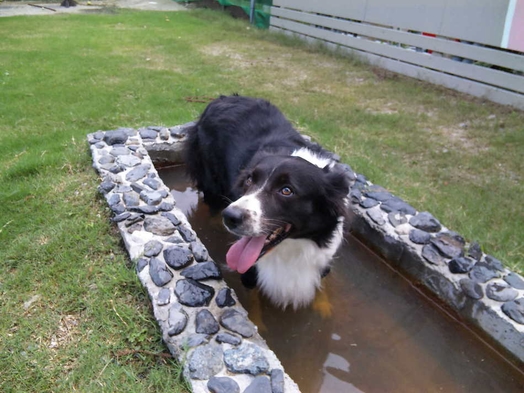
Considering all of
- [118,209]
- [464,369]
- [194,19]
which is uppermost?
[194,19]

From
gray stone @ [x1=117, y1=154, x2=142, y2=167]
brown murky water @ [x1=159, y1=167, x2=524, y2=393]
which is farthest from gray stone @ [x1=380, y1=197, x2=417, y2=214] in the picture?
gray stone @ [x1=117, y1=154, x2=142, y2=167]

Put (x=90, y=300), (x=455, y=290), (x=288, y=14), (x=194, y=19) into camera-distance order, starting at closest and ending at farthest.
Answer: (x=90, y=300) < (x=455, y=290) < (x=288, y=14) < (x=194, y=19)

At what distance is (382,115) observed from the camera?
5.65m

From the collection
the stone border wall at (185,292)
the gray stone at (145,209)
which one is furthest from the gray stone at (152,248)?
the gray stone at (145,209)

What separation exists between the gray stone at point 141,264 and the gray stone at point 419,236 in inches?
72.5

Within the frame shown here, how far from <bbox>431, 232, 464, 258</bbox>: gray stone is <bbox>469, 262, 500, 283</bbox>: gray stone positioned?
14 centimetres

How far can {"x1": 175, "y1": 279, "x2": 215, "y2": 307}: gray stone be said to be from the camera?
236cm

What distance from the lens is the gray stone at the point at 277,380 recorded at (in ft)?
6.33

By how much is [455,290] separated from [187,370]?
5.70 ft

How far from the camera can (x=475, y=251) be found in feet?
9.29

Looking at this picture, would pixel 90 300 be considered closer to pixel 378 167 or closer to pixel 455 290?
pixel 455 290

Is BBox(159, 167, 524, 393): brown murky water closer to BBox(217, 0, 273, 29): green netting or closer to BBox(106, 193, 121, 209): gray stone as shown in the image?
BBox(106, 193, 121, 209): gray stone

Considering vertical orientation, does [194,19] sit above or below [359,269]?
above

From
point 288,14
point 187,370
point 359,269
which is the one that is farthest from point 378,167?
point 288,14
